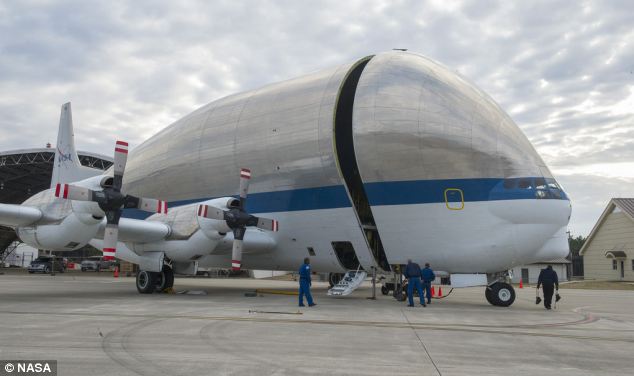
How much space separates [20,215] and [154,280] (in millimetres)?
5241

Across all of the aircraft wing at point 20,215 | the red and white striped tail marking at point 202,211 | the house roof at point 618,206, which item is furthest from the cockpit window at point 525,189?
the house roof at point 618,206

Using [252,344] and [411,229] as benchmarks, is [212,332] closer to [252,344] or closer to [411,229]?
[252,344]

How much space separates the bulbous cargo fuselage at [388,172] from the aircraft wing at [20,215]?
5.46m

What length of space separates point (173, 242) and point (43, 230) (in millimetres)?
4038

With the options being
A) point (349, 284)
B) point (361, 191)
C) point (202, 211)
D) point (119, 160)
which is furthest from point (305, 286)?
point (119, 160)

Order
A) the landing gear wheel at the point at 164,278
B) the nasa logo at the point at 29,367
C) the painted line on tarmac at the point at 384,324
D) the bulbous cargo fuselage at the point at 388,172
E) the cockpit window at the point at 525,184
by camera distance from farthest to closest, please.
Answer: the landing gear wheel at the point at 164,278
the bulbous cargo fuselage at the point at 388,172
the cockpit window at the point at 525,184
the painted line on tarmac at the point at 384,324
the nasa logo at the point at 29,367

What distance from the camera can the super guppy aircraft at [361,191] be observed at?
15938 mm

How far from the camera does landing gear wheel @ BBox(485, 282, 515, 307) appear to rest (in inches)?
641

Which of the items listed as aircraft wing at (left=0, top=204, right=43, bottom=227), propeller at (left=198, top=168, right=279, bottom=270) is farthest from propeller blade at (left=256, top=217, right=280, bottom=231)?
aircraft wing at (left=0, top=204, right=43, bottom=227)

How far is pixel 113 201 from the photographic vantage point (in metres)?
15.5

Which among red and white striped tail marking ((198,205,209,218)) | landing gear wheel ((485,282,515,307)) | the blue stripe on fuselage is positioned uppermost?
the blue stripe on fuselage

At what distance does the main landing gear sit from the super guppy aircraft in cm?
5

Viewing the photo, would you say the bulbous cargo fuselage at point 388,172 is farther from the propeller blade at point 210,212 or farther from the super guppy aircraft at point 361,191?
the propeller blade at point 210,212

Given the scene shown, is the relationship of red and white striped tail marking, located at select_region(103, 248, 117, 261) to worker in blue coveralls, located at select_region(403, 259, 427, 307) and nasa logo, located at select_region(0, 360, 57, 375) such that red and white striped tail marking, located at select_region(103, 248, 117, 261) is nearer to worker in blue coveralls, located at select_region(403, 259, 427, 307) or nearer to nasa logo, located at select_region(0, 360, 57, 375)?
worker in blue coveralls, located at select_region(403, 259, 427, 307)
